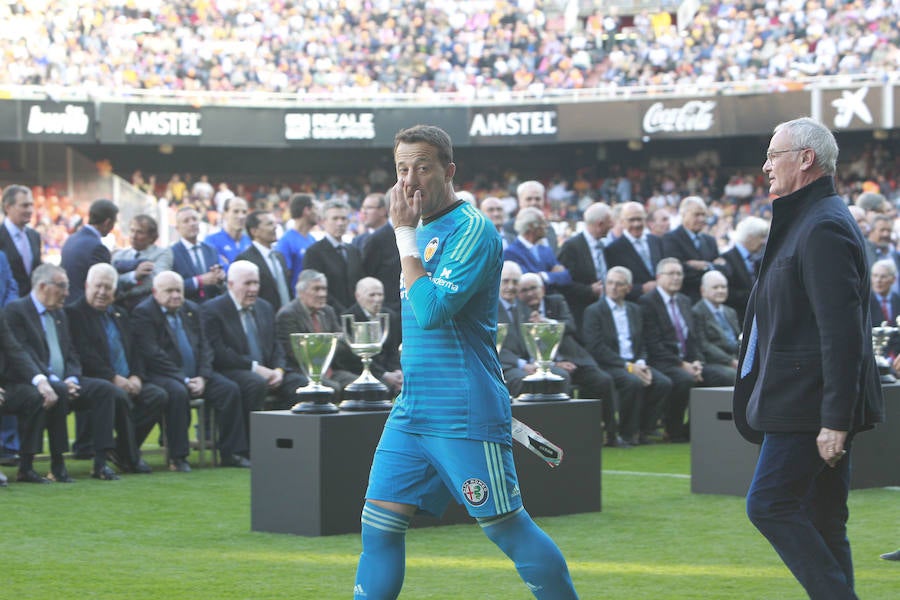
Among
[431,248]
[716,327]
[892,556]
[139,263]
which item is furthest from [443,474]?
[716,327]

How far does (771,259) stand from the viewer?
186 inches

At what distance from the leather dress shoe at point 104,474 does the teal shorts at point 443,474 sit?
6.21 metres

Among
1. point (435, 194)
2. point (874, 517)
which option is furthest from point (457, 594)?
point (874, 517)

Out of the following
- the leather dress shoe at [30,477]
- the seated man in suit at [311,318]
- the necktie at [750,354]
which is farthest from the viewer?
the seated man in suit at [311,318]

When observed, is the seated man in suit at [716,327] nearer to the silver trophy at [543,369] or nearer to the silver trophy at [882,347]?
the silver trophy at [882,347]

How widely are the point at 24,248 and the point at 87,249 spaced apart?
0.73 meters

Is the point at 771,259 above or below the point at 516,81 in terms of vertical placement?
below

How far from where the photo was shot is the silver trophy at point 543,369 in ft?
28.2

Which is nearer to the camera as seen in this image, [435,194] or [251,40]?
[435,194]

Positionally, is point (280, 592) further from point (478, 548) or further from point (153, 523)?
point (153, 523)

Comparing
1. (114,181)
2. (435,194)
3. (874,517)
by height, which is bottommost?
(874,517)

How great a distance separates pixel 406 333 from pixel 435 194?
47 cm

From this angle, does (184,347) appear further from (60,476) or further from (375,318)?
(375,318)

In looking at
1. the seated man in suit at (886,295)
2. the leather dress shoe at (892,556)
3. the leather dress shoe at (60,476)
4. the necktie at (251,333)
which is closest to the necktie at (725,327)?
the seated man in suit at (886,295)
